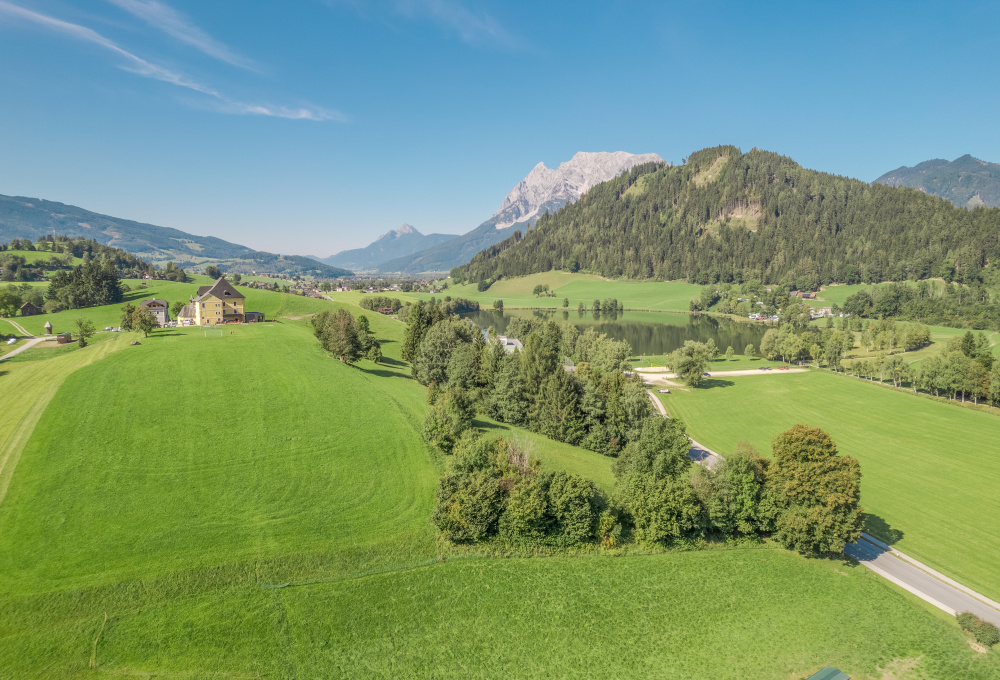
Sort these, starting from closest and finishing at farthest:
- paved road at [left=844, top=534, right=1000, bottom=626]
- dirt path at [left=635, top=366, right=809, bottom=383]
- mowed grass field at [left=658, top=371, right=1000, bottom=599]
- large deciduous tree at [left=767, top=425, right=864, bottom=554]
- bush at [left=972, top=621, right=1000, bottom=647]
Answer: bush at [left=972, top=621, right=1000, bottom=647] < paved road at [left=844, top=534, right=1000, bottom=626] < large deciduous tree at [left=767, top=425, right=864, bottom=554] < mowed grass field at [left=658, top=371, right=1000, bottom=599] < dirt path at [left=635, top=366, right=809, bottom=383]

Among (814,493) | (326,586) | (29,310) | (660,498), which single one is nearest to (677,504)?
(660,498)

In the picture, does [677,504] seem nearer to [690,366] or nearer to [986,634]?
[986,634]

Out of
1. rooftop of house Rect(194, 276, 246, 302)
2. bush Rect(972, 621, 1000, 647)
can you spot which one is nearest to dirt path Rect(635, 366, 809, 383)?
bush Rect(972, 621, 1000, 647)

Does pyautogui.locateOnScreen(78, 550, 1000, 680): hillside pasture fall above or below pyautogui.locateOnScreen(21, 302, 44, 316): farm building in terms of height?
below

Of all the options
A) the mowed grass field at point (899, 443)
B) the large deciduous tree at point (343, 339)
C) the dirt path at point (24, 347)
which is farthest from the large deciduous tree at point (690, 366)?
the dirt path at point (24, 347)

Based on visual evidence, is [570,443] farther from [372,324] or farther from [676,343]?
[676,343]

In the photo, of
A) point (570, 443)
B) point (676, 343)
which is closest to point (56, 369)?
point (570, 443)

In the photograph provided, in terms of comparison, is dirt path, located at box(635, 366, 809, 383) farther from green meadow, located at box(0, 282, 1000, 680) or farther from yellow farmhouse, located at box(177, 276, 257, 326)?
yellow farmhouse, located at box(177, 276, 257, 326)
